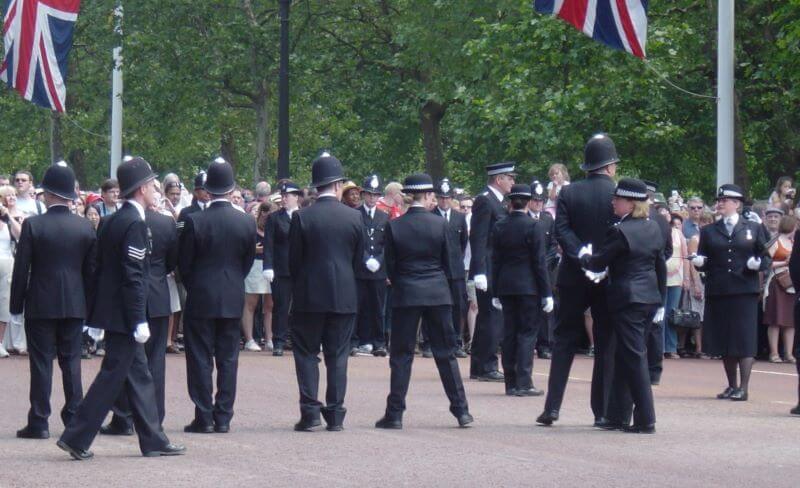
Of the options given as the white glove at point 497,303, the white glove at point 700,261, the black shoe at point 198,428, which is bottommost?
the black shoe at point 198,428

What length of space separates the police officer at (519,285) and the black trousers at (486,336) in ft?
2.89

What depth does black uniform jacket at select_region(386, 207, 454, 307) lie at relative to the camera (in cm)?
1297

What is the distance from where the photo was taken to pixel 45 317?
483 inches

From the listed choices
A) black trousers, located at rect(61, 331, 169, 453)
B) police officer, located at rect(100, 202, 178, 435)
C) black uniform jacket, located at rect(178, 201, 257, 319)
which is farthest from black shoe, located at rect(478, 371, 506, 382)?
black trousers, located at rect(61, 331, 169, 453)

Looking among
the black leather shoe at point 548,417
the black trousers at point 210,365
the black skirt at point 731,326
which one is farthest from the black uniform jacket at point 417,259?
the black skirt at point 731,326

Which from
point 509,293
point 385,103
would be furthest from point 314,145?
point 509,293

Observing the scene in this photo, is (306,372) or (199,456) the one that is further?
(306,372)

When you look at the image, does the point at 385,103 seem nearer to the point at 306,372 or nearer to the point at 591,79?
the point at 591,79

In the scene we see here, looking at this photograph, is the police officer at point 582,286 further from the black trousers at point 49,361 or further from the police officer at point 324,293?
the black trousers at point 49,361

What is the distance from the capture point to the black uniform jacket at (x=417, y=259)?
42.5ft

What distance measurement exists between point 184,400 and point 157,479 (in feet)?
15.1

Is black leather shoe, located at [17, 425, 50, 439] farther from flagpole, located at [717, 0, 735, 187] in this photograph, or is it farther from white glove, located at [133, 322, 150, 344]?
flagpole, located at [717, 0, 735, 187]

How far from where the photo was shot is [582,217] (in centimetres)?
1299

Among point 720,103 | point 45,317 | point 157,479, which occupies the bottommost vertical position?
point 157,479
